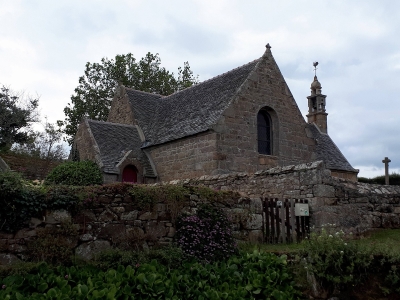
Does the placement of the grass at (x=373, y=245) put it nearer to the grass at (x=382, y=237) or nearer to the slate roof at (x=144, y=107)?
the grass at (x=382, y=237)

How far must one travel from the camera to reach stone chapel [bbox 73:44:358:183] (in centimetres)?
1817

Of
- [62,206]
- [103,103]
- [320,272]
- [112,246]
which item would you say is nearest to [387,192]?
[320,272]

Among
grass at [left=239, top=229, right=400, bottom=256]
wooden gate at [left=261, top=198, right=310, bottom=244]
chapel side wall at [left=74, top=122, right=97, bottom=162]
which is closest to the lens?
grass at [left=239, top=229, right=400, bottom=256]

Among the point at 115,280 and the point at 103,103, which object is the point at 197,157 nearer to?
the point at 115,280

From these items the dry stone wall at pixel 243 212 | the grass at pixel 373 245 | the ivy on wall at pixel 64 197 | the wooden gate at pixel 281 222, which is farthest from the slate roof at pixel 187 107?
the ivy on wall at pixel 64 197

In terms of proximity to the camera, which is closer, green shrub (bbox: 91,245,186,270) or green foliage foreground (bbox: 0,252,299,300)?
green foliage foreground (bbox: 0,252,299,300)

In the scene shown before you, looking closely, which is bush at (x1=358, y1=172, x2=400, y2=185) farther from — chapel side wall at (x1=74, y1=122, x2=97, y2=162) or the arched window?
chapel side wall at (x1=74, y1=122, x2=97, y2=162)

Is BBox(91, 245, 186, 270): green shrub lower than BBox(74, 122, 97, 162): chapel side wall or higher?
lower

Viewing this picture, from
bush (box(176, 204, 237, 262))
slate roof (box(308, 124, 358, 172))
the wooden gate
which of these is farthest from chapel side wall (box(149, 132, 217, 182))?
bush (box(176, 204, 237, 262))

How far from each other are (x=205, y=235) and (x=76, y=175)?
1053cm

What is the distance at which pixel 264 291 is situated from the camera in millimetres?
7848

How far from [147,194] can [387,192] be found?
8.04 metres

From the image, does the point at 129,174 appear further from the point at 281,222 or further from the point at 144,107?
the point at 281,222

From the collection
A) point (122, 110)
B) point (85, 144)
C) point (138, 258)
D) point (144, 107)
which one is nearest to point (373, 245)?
point (138, 258)
